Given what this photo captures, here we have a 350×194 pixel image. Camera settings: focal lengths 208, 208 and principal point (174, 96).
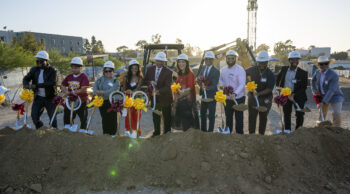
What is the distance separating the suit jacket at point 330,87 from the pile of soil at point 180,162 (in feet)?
3.08

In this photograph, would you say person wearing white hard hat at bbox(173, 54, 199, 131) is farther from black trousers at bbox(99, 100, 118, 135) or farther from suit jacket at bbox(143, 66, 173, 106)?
black trousers at bbox(99, 100, 118, 135)

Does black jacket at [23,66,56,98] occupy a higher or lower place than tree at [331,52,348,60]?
lower

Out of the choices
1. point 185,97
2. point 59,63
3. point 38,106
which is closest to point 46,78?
point 38,106

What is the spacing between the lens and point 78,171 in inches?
121

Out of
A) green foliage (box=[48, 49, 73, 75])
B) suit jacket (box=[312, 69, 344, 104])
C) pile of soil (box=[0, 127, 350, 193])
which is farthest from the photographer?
green foliage (box=[48, 49, 73, 75])

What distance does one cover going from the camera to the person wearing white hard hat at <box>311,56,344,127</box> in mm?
4176

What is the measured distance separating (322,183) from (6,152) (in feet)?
15.2

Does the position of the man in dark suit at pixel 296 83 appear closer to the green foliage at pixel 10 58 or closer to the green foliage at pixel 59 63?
the green foliage at pixel 10 58

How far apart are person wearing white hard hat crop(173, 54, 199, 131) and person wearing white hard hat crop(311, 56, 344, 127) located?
8.56ft

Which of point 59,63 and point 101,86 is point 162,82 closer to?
point 101,86

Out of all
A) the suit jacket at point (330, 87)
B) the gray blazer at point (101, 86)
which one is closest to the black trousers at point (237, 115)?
the suit jacket at point (330, 87)

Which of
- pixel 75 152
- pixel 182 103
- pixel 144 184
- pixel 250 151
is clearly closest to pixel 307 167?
pixel 250 151

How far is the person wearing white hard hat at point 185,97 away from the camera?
4664 mm

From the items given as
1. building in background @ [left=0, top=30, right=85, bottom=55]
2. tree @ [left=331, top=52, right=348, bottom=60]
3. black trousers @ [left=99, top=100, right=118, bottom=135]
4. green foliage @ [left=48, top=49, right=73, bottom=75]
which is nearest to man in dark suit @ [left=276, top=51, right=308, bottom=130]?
black trousers @ [left=99, top=100, right=118, bottom=135]
